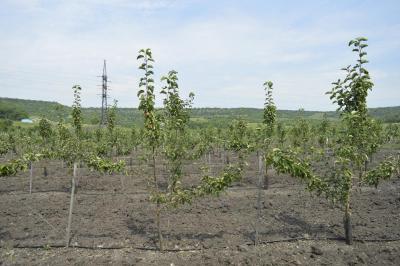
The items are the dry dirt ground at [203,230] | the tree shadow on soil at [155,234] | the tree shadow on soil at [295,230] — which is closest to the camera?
the dry dirt ground at [203,230]

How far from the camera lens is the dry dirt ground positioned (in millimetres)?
8805

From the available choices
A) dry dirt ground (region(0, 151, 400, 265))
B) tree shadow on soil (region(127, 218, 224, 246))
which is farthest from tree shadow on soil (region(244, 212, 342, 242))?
tree shadow on soil (region(127, 218, 224, 246))

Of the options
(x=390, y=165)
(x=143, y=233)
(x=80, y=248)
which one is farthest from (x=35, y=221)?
(x=390, y=165)

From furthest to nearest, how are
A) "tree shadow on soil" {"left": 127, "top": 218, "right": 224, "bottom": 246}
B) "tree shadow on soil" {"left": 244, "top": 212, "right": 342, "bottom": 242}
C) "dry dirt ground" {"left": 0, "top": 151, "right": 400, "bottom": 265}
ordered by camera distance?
"tree shadow on soil" {"left": 244, "top": 212, "right": 342, "bottom": 242}
"tree shadow on soil" {"left": 127, "top": 218, "right": 224, "bottom": 246}
"dry dirt ground" {"left": 0, "top": 151, "right": 400, "bottom": 265}

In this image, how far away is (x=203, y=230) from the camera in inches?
410

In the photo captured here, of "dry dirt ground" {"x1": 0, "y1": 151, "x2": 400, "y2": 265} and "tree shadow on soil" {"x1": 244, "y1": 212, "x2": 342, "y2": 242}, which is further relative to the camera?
"tree shadow on soil" {"x1": 244, "y1": 212, "x2": 342, "y2": 242}

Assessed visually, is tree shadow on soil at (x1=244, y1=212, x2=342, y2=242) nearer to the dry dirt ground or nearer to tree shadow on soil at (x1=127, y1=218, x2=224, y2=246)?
the dry dirt ground

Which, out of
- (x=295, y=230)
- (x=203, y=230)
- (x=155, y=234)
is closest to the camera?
(x=155, y=234)

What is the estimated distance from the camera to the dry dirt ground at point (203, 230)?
28.9 feet

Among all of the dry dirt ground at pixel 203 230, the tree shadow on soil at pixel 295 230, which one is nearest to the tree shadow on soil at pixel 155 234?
the dry dirt ground at pixel 203 230

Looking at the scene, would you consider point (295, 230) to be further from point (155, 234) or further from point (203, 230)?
point (155, 234)

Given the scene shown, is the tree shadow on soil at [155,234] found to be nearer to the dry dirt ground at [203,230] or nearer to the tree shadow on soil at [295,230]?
the dry dirt ground at [203,230]

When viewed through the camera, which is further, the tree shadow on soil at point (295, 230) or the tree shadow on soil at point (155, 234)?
the tree shadow on soil at point (295, 230)

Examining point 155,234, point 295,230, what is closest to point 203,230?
point 155,234
